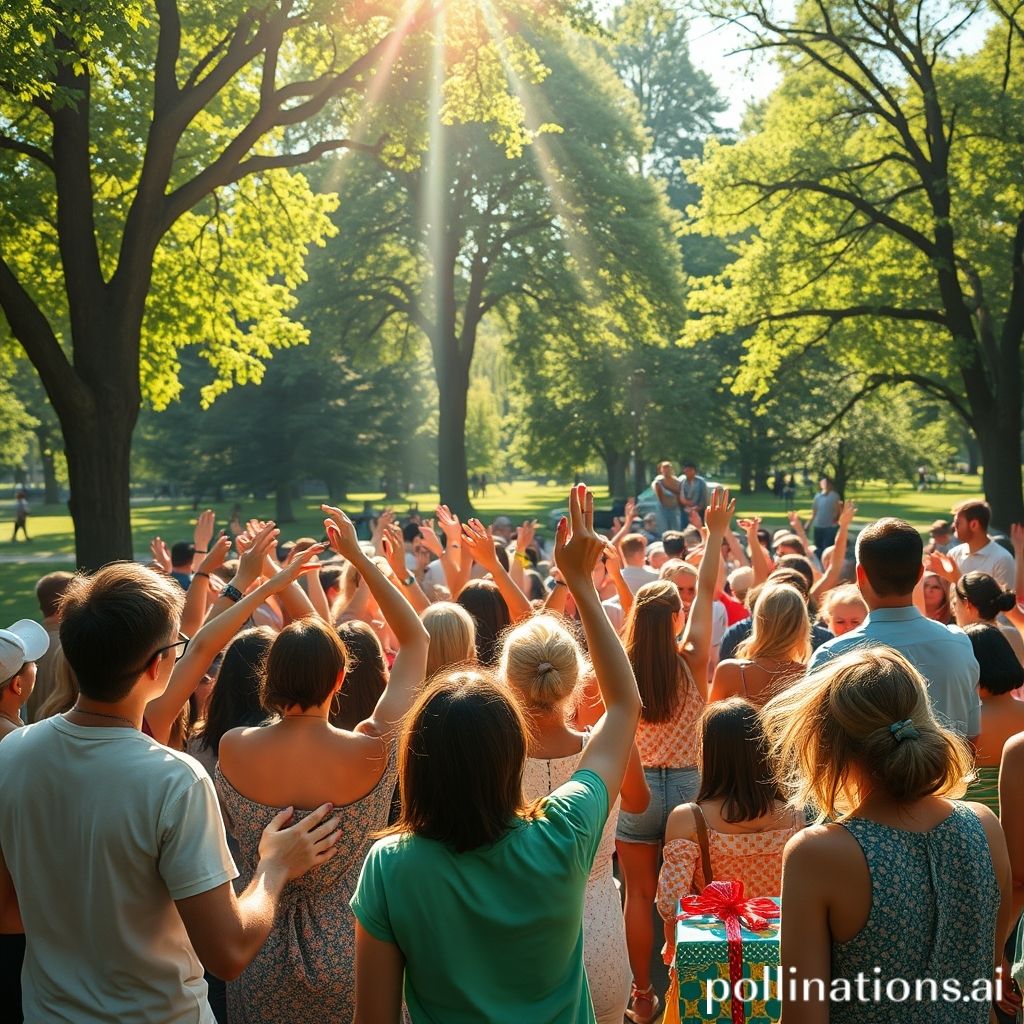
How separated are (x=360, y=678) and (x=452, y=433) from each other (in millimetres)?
28810

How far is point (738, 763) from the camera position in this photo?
176 inches

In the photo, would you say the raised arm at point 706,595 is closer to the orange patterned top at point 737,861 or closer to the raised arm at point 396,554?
the orange patterned top at point 737,861

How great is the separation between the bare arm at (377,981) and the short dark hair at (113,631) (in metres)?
0.89

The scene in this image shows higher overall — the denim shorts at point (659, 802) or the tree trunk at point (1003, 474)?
the tree trunk at point (1003, 474)

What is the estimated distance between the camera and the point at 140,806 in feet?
8.76

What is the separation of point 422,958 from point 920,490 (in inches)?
2601

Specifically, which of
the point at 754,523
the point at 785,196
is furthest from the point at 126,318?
the point at 785,196

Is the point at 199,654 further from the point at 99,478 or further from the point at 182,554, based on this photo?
the point at 99,478

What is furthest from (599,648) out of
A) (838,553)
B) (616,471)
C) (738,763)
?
(616,471)

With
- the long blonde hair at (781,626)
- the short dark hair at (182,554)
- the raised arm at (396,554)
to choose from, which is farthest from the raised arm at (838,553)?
the short dark hair at (182,554)

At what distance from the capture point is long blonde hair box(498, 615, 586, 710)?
156 inches

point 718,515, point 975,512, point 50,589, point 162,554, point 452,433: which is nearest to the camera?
point 718,515

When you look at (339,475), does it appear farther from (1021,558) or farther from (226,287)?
(1021,558)

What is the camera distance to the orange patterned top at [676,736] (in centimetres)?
557
